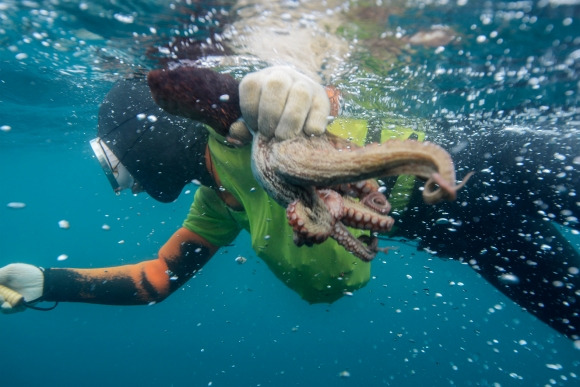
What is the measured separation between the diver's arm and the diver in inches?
52.7

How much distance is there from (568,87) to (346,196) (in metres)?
4.66

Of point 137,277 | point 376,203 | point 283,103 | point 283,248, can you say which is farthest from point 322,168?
point 137,277

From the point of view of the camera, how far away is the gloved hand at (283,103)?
198cm

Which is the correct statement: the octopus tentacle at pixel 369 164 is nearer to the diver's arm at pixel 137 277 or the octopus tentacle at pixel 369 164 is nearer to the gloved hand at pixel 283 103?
the gloved hand at pixel 283 103

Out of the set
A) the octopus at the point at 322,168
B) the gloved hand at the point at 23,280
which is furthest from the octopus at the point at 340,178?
the gloved hand at the point at 23,280

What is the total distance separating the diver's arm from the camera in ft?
17.2

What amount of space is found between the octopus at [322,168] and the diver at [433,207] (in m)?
0.90

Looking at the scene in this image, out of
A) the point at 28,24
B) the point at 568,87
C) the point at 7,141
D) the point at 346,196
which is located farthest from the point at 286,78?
the point at 7,141

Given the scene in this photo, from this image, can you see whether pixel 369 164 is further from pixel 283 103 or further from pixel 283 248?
pixel 283 248

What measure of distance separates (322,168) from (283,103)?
0.54 m

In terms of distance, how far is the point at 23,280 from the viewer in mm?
5008

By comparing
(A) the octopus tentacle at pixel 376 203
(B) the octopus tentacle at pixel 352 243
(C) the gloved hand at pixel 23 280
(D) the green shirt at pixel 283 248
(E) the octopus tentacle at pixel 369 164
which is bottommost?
(C) the gloved hand at pixel 23 280

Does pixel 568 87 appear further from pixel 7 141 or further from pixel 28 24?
pixel 7 141

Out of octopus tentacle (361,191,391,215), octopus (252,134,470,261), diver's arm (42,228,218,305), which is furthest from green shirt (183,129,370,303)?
diver's arm (42,228,218,305)
